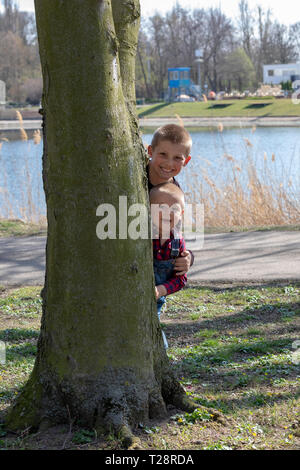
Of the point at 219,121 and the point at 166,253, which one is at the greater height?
the point at 219,121

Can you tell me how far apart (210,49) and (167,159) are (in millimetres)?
78093

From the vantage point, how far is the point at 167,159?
3352 mm

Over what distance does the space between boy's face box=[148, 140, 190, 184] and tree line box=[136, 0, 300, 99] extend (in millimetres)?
70800

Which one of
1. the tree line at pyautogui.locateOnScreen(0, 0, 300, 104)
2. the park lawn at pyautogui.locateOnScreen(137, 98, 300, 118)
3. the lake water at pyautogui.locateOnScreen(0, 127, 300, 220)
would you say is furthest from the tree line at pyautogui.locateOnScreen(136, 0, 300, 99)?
the lake water at pyautogui.locateOnScreen(0, 127, 300, 220)

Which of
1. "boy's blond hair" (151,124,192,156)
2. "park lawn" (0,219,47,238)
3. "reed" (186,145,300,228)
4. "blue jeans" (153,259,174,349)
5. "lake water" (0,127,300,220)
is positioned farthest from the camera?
"lake water" (0,127,300,220)

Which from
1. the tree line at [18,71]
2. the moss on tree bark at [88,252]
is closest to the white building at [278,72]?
the tree line at [18,71]

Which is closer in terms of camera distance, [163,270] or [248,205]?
[163,270]

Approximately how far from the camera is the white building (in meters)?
69.3

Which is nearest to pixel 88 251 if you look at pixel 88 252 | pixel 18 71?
pixel 88 252

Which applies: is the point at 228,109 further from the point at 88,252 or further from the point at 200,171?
the point at 88,252

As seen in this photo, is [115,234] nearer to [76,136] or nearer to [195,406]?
[76,136]

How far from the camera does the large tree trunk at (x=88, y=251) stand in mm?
2736

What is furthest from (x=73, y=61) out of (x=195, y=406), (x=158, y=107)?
(x=158, y=107)

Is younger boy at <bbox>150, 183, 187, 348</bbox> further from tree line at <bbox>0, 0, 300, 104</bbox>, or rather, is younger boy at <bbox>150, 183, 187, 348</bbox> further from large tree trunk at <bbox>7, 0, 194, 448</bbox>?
tree line at <bbox>0, 0, 300, 104</bbox>
